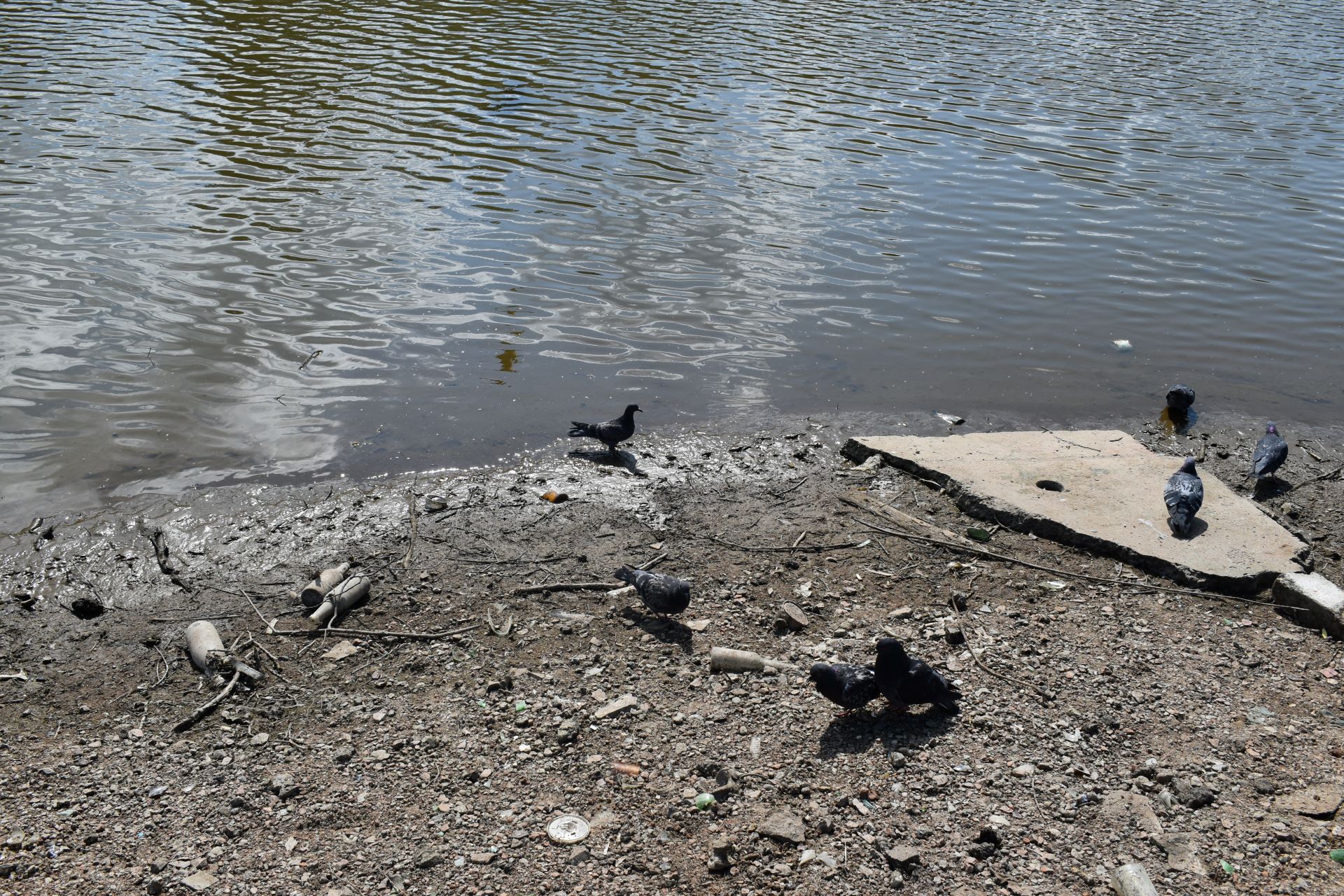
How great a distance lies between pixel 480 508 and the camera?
6691mm

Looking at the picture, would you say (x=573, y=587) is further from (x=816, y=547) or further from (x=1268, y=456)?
(x=1268, y=456)

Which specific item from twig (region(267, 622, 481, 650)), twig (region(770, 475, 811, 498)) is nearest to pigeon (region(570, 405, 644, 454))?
twig (region(770, 475, 811, 498))

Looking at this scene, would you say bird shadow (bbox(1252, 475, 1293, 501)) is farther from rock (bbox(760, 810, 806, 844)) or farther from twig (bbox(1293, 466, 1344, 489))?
rock (bbox(760, 810, 806, 844))

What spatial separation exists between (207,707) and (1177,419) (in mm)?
7270

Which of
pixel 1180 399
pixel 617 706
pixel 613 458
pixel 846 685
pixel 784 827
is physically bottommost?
pixel 613 458

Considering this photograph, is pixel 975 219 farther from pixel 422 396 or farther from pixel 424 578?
pixel 424 578

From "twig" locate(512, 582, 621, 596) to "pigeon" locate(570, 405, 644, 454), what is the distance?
1.69 meters

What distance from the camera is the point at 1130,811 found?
13.4 ft

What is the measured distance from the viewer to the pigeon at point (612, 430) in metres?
7.30

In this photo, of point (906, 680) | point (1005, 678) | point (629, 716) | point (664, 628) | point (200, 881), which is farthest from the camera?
point (664, 628)

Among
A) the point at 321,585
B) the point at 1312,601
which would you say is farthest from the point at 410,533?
the point at 1312,601

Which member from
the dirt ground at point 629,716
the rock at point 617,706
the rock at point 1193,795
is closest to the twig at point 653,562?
the dirt ground at point 629,716

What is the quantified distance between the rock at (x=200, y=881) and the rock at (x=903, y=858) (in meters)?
2.47

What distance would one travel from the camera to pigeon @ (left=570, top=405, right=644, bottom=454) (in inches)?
287
